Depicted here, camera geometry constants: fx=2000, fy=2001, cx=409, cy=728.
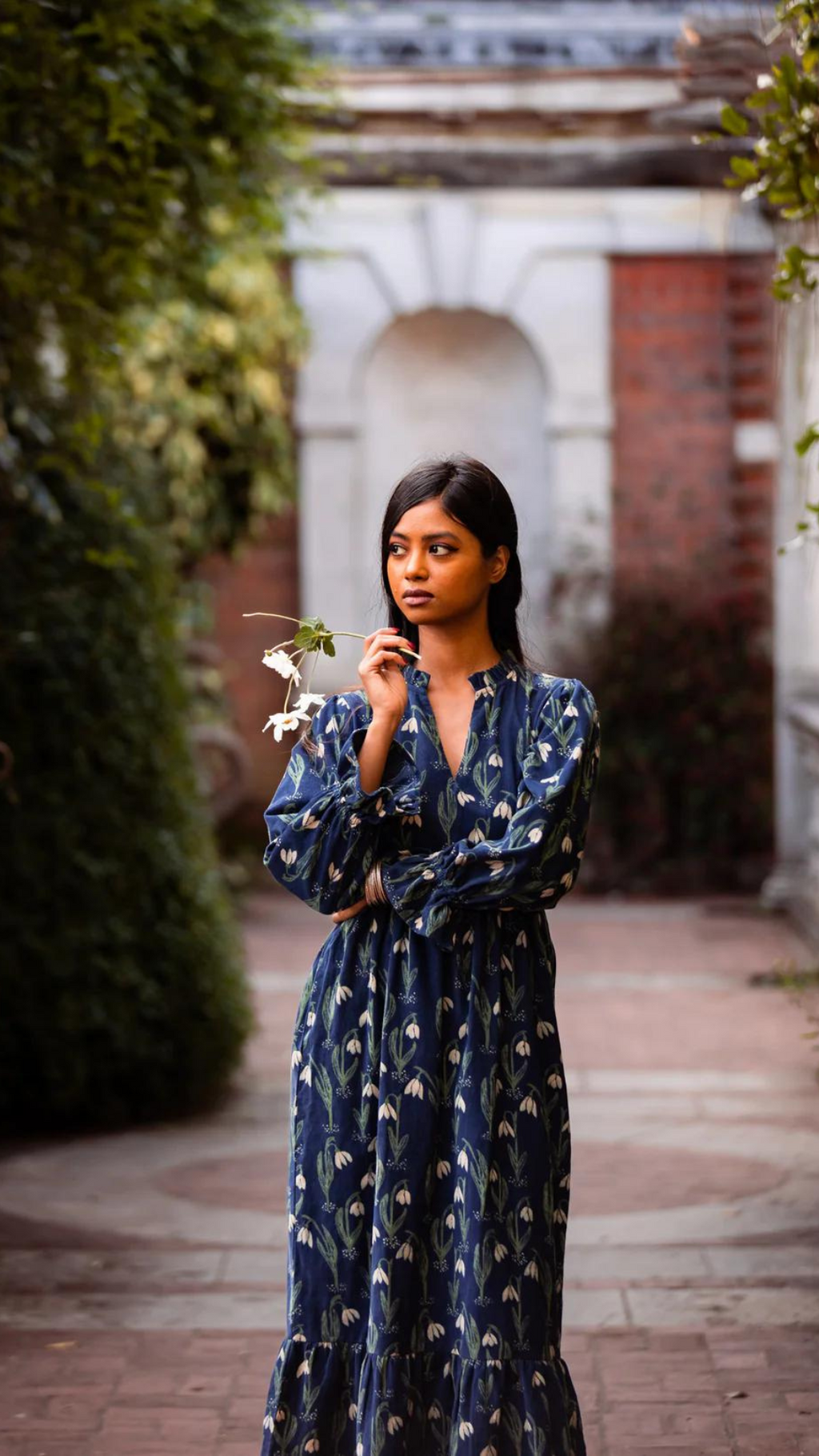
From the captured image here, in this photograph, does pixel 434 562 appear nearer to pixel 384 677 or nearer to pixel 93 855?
pixel 384 677

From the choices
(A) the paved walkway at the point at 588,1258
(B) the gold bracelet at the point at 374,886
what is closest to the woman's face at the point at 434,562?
(B) the gold bracelet at the point at 374,886

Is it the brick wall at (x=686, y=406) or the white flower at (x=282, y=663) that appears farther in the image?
the brick wall at (x=686, y=406)

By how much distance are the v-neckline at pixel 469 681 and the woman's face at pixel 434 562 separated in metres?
0.11

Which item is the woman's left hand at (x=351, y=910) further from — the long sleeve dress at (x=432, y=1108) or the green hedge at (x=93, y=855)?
the green hedge at (x=93, y=855)

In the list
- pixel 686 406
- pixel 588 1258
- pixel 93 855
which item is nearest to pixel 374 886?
pixel 588 1258

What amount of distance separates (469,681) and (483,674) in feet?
0.08

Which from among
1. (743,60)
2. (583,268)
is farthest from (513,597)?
(583,268)

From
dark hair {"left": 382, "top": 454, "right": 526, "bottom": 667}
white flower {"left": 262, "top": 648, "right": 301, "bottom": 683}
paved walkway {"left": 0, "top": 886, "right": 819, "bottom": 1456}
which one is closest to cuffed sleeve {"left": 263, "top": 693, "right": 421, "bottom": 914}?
→ white flower {"left": 262, "top": 648, "right": 301, "bottom": 683}

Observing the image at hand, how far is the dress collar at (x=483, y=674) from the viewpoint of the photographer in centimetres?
310

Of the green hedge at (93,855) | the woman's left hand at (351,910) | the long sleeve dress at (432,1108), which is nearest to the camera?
the long sleeve dress at (432,1108)

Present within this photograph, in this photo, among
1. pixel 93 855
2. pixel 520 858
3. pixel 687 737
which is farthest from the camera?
pixel 687 737

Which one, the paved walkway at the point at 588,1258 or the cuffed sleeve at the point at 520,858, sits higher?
the cuffed sleeve at the point at 520,858

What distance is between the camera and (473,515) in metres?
Answer: 3.01

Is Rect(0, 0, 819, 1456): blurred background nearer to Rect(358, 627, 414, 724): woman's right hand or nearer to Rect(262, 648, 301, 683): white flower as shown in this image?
Rect(358, 627, 414, 724): woman's right hand
